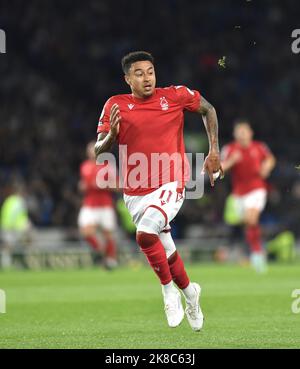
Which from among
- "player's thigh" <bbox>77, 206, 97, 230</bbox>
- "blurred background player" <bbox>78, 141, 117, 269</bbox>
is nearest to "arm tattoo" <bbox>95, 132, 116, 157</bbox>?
"blurred background player" <bbox>78, 141, 117, 269</bbox>

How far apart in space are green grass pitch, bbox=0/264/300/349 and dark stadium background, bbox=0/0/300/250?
27.5 ft

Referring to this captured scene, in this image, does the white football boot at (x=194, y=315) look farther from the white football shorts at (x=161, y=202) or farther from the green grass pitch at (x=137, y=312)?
the white football shorts at (x=161, y=202)

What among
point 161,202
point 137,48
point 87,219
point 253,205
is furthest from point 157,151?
point 137,48

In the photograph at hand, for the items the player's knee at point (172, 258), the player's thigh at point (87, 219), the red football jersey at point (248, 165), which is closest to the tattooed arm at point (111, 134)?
the player's knee at point (172, 258)

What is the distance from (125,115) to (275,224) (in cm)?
1556

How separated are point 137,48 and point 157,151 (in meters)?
18.0

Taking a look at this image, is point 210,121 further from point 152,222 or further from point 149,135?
A: point 152,222

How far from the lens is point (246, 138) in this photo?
19.1m

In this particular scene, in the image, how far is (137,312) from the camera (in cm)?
1085

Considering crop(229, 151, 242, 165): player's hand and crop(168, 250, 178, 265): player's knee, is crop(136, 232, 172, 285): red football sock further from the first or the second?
crop(229, 151, 242, 165): player's hand

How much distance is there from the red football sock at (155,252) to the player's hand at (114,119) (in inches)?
33.4

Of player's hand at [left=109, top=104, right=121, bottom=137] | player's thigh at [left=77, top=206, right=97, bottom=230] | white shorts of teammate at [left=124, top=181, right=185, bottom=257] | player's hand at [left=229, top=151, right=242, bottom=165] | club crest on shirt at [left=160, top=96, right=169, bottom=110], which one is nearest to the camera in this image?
player's hand at [left=109, top=104, right=121, bottom=137]

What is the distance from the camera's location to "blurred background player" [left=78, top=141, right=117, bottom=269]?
63.4ft
